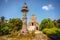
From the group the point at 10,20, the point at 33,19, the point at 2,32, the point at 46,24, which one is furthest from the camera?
the point at 33,19

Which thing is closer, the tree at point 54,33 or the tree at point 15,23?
the tree at point 54,33

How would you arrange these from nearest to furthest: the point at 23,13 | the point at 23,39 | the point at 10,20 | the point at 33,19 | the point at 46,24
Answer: the point at 23,39 → the point at 23,13 → the point at 46,24 → the point at 10,20 → the point at 33,19

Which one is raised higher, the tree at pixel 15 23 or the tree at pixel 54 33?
the tree at pixel 15 23

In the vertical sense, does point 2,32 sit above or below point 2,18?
below

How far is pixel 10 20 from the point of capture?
3603 centimetres

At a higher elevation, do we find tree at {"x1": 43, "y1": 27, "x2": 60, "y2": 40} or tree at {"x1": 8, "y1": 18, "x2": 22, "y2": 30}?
tree at {"x1": 8, "y1": 18, "x2": 22, "y2": 30}

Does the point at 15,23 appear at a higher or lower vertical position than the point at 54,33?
higher

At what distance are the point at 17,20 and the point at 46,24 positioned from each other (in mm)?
8098

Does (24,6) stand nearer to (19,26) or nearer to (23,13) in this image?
(23,13)

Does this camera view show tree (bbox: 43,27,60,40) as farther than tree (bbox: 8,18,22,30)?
No

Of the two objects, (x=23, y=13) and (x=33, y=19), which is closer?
(x=23, y=13)

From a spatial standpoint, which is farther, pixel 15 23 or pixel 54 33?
pixel 15 23

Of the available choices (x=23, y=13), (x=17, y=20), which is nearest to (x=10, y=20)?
(x=17, y=20)

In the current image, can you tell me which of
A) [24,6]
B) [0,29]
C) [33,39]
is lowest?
[33,39]
